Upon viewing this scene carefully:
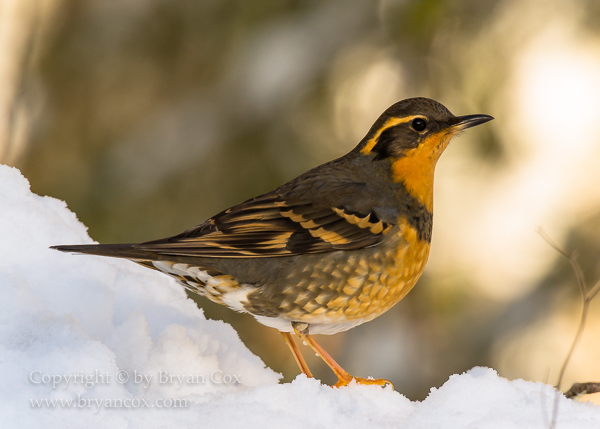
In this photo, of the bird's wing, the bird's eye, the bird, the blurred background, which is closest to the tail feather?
the bird

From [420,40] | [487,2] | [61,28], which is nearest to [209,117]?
[61,28]

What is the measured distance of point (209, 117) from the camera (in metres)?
6.40

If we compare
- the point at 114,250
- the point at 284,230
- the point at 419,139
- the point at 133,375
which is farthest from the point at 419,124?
the point at 133,375

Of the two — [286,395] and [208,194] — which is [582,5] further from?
[286,395]

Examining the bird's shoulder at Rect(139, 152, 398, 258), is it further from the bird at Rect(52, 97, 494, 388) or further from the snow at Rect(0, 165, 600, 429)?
the snow at Rect(0, 165, 600, 429)

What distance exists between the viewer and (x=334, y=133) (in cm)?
621

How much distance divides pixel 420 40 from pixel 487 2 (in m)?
0.72

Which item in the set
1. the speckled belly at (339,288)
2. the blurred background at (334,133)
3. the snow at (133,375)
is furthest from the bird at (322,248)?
the blurred background at (334,133)

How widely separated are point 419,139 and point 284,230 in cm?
101

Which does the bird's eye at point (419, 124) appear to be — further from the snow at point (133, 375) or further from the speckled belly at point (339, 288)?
the snow at point (133, 375)

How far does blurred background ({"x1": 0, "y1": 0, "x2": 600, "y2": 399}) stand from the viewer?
5.76 m

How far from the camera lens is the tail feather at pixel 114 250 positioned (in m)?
2.54

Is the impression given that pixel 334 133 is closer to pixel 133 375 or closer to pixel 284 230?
pixel 284 230

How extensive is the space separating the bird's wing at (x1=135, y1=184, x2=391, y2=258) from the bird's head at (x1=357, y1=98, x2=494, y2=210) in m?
0.37
